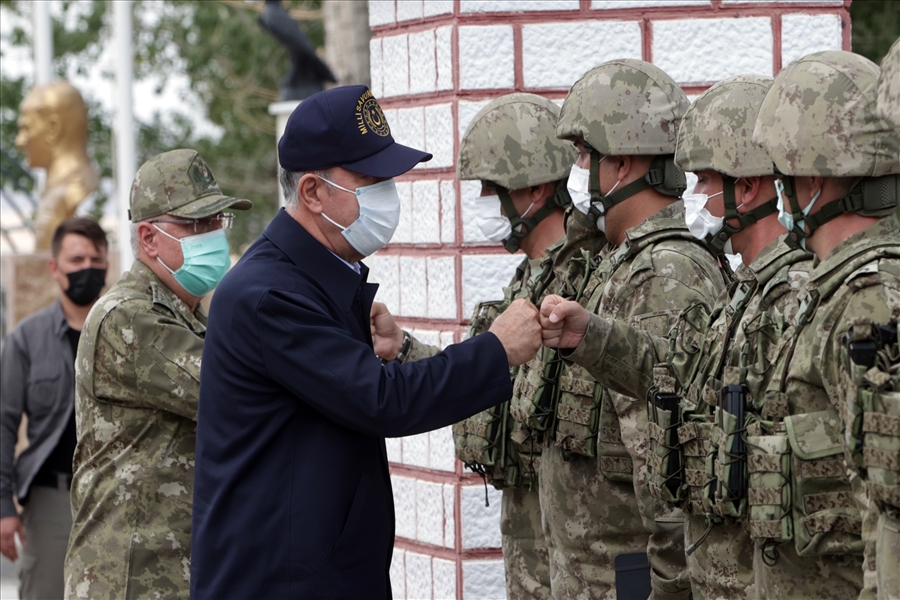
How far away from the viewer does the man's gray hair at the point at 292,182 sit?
11.2ft

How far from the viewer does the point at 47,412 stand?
6203 mm

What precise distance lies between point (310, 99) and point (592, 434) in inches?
54.4

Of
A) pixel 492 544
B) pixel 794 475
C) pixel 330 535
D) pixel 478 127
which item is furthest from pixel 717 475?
pixel 492 544

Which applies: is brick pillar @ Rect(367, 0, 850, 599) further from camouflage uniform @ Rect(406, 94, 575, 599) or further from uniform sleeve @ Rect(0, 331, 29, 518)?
uniform sleeve @ Rect(0, 331, 29, 518)

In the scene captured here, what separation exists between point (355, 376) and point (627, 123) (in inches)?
57.9

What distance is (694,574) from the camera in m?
3.57

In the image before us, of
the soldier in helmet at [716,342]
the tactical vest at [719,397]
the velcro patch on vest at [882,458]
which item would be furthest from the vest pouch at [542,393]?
the velcro patch on vest at [882,458]

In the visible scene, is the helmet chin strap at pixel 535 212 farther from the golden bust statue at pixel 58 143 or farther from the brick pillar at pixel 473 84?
the golden bust statue at pixel 58 143

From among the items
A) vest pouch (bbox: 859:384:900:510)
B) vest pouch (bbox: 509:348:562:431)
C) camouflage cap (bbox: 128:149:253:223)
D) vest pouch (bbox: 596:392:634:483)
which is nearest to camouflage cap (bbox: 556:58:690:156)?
vest pouch (bbox: 509:348:562:431)

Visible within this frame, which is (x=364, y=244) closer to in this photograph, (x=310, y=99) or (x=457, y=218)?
(x=310, y=99)

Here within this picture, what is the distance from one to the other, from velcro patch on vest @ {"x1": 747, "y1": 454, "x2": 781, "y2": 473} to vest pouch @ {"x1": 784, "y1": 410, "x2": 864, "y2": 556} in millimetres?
38

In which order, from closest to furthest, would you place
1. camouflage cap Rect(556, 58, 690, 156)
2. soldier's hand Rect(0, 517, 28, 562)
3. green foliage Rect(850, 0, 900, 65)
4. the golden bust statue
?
1. camouflage cap Rect(556, 58, 690, 156)
2. soldier's hand Rect(0, 517, 28, 562)
3. green foliage Rect(850, 0, 900, 65)
4. the golden bust statue

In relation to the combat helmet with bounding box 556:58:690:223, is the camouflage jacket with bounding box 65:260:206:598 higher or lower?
lower

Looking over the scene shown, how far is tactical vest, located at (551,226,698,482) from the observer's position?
3.98 m
